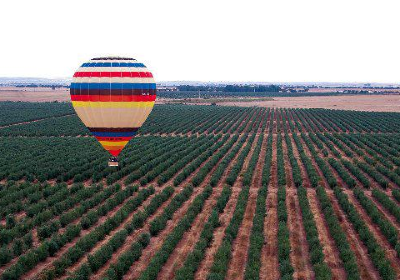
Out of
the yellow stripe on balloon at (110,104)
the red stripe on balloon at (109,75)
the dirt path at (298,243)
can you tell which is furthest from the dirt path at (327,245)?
the red stripe on balloon at (109,75)

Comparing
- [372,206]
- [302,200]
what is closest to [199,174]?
[302,200]

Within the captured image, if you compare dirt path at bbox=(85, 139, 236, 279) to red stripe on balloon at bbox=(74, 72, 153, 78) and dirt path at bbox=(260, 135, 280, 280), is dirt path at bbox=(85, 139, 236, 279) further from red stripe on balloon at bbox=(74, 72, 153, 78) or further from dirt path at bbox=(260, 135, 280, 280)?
red stripe on balloon at bbox=(74, 72, 153, 78)

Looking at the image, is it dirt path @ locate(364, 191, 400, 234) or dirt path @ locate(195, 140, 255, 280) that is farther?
dirt path @ locate(364, 191, 400, 234)

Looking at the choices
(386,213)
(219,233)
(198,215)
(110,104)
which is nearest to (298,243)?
(219,233)

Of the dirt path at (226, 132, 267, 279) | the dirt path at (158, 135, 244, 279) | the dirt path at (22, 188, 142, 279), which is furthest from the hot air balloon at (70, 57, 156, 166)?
the dirt path at (226, 132, 267, 279)

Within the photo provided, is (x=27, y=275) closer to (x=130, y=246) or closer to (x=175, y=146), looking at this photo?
(x=130, y=246)

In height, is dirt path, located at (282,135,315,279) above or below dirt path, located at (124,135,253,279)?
above

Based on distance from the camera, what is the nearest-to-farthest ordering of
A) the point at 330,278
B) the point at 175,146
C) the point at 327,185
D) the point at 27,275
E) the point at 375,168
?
the point at 330,278 → the point at 27,275 → the point at 327,185 → the point at 375,168 → the point at 175,146
